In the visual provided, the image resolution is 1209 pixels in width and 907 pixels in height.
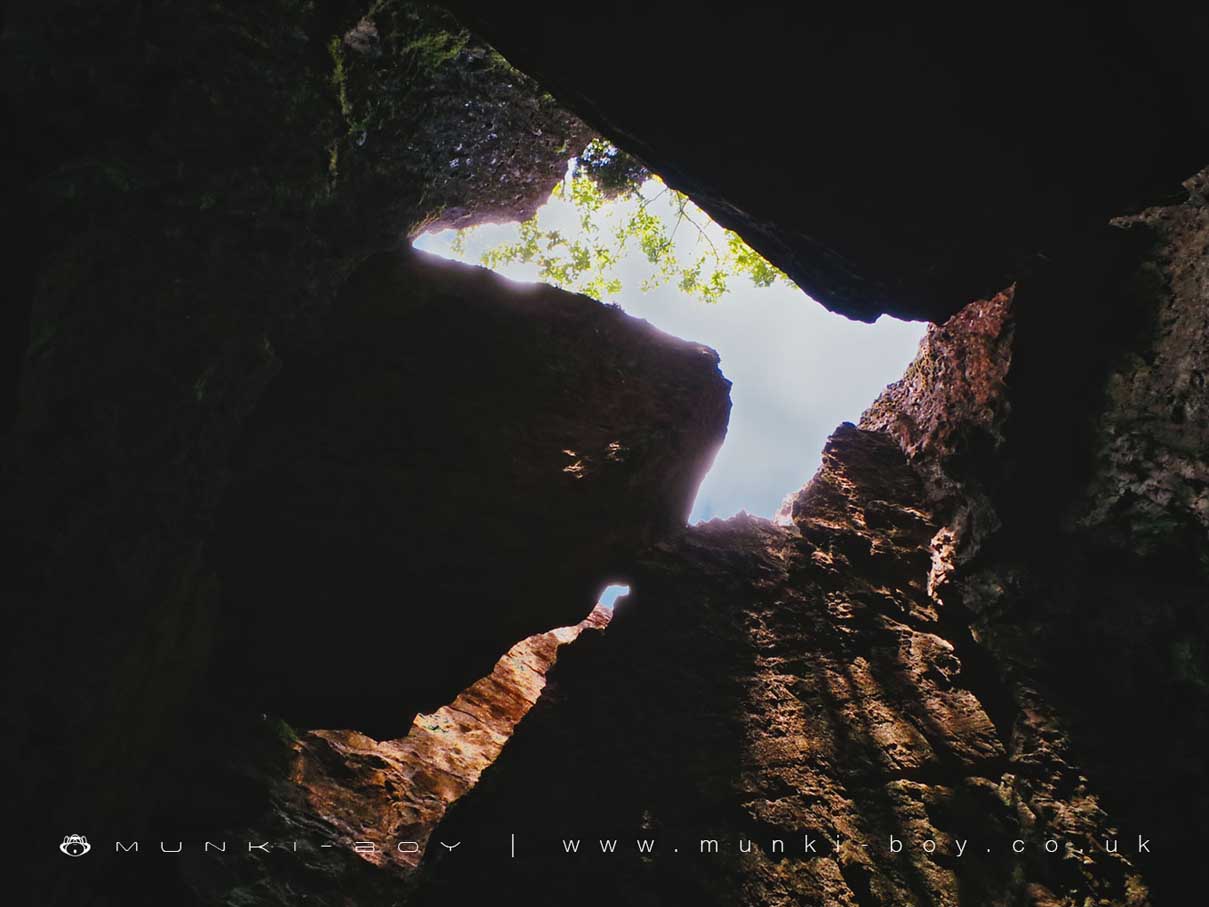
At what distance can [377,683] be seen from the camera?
20.4 feet

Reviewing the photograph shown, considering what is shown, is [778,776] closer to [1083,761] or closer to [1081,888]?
[1081,888]

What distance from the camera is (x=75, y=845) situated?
3852 millimetres

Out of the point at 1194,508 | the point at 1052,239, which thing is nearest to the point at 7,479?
the point at 1052,239

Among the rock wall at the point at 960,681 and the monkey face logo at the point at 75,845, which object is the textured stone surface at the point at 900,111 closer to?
the rock wall at the point at 960,681

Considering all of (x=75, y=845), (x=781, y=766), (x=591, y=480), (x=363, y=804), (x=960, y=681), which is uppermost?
(x=591, y=480)

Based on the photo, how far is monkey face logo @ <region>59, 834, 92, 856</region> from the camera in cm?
373

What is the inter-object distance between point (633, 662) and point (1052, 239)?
4689 millimetres

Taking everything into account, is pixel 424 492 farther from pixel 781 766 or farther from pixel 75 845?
pixel 781 766

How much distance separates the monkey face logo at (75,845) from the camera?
12.2 ft

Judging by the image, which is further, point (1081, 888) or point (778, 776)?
point (778, 776)

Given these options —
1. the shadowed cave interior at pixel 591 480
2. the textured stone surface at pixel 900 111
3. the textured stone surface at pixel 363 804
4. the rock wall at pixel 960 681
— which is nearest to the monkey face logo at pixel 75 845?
the shadowed cave interior at pixel 591 480

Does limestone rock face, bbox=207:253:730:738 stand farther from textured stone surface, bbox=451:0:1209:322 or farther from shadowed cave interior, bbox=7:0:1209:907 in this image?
textured stone surface, bbox=451:0:1209:322

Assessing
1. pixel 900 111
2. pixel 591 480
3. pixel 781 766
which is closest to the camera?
pixel 900 111

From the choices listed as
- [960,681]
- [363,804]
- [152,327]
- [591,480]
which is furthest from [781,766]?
[152,327]
